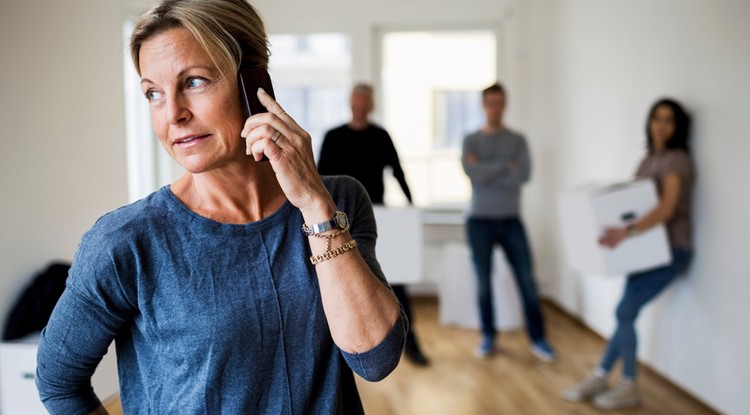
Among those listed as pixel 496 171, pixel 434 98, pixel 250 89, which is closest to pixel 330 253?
pixel 250 89

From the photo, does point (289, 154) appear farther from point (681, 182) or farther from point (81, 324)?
point (681, 182)

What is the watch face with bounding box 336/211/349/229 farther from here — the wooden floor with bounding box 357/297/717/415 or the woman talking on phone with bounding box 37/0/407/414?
the wooden floor with bounding box 357/297/717/415

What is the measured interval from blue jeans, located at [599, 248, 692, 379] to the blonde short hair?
294 cm

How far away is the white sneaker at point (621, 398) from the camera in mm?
3459

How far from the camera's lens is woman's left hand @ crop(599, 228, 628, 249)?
3.35m

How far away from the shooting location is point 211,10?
936 mm

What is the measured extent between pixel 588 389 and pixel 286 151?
3.14 meters

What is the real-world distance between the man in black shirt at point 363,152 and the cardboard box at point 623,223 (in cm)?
119

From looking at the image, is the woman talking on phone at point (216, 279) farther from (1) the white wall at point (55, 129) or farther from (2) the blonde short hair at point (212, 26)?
(1) the white wall at point (55, 129)

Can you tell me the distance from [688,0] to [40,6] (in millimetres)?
3112

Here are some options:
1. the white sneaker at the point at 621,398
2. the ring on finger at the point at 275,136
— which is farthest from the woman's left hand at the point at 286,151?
the white sneaker at the point at 621,398

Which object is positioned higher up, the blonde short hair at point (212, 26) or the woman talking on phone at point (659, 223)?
the blonde short hair at point (212, 26)

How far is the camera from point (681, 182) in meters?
3.33

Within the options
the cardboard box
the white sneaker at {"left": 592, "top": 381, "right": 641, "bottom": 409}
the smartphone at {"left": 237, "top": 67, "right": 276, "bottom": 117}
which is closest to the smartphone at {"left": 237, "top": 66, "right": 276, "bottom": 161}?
the smartphone at {"left": 237, "top": 67, "right": 276, "bottom": 117}
